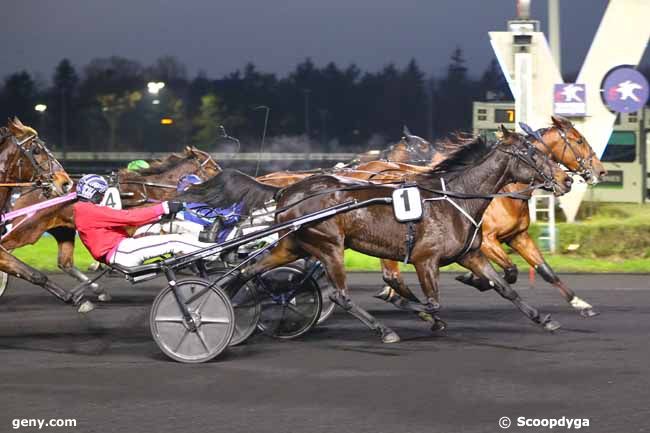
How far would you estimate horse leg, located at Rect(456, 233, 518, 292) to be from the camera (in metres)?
9.50

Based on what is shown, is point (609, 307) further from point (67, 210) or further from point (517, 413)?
point (67, 210)

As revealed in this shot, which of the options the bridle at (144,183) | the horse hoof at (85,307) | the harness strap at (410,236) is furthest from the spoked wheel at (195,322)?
the bridle at (144,183)

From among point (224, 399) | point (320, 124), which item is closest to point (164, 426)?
point (224, 399)

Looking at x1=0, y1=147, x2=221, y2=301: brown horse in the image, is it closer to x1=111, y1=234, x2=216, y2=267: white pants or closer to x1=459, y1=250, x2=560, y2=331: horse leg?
x1=111, y1=234, x2=216, y2=267: white pants

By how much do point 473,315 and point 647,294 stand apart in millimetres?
2865

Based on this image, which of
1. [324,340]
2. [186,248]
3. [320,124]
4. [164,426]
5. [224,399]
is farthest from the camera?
[320,124]

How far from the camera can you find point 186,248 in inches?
308

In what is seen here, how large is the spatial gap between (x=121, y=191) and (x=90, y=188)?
4691mm

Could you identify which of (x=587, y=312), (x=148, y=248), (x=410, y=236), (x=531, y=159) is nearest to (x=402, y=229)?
(x=410, y=236)

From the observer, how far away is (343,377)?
694 cm

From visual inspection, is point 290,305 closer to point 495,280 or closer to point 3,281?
point 495,280

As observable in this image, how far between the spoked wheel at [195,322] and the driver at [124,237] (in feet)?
1.75

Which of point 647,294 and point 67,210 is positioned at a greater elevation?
point 67,210

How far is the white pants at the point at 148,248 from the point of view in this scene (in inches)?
305
